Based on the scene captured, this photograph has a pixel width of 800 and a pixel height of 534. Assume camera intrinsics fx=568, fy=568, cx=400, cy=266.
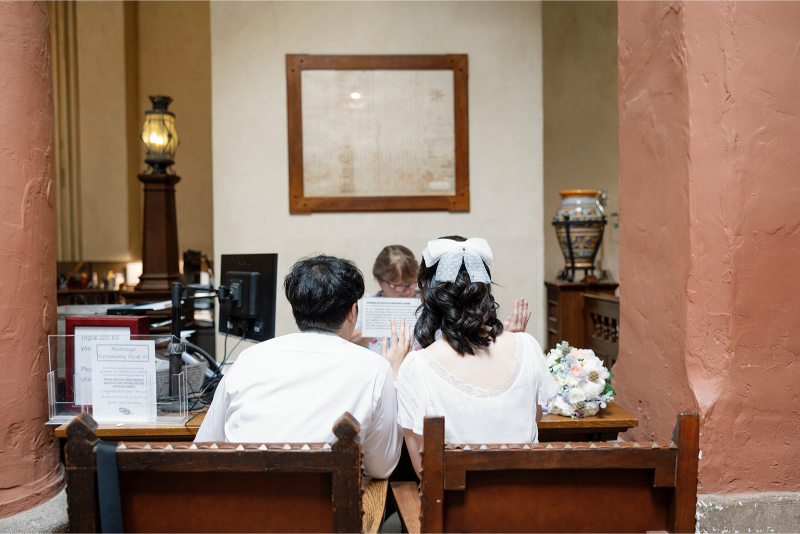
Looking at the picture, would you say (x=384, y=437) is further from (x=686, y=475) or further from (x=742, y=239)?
(x=742, y=239)

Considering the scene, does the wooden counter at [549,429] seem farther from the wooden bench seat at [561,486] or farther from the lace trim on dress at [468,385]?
the wooden bench seat at [561,486]

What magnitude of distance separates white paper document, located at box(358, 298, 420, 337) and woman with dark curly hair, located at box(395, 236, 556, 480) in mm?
644

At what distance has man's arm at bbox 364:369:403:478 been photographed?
1.46 m

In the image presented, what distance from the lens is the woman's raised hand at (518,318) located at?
2.12 m

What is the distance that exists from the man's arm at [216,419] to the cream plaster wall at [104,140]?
561cm

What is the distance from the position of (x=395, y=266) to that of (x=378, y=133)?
4.32 feet

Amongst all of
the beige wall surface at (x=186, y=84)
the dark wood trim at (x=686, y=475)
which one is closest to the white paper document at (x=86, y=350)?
the dark wood trim at (x=686, y=475)

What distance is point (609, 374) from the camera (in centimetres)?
194

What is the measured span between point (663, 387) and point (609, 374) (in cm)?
17

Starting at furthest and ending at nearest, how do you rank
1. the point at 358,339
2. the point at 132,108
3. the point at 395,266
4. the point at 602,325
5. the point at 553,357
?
the point at 132,108
the point at 602,325
the point at 395,266
the point at 358,339
the point at 553,357

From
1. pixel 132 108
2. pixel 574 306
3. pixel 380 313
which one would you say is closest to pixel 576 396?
pixel 380 313

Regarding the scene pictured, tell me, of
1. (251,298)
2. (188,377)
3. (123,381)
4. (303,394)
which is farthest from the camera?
→ (251,298)

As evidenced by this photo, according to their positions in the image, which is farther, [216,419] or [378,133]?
[378,133]

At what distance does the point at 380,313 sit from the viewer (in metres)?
2.34
